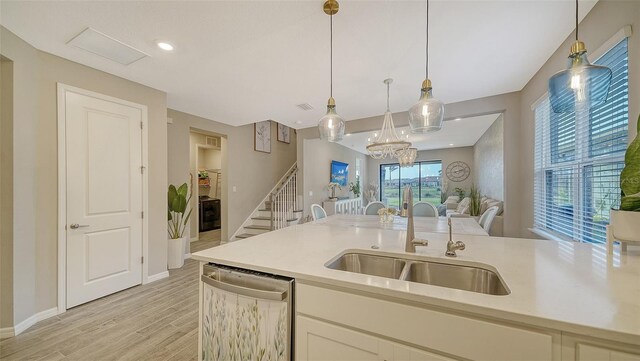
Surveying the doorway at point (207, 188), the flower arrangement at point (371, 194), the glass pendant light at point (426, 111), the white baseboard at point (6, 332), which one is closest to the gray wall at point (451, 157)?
the flower arrangement at point (371, 194)

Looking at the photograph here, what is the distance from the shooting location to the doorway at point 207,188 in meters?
5.14

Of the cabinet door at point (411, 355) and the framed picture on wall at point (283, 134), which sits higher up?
the framed picture on wall at point (283, 134)

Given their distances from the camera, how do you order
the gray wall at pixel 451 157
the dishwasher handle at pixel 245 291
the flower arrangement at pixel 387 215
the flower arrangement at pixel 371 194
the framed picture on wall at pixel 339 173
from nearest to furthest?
the dishwasher handle at pixel 245 291, the flower arrangement at pixel 387 215, the framed picture on wall at pixel 339 173, the gray wall at pixel 451 157, the flower arrangement at pixel 371 194

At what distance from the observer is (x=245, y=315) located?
1.22 m

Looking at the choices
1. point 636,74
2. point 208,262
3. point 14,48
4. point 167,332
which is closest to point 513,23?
point 636,74

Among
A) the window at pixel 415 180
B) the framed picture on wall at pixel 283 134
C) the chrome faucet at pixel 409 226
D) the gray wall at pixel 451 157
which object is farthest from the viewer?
the window at pixel 415 180

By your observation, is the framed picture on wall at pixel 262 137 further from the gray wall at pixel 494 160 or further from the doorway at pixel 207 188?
the gray wall at pixel 494 160

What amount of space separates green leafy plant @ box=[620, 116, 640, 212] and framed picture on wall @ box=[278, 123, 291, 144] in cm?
617

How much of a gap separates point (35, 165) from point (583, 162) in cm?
490

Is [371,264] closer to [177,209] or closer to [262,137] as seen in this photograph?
[177,209]

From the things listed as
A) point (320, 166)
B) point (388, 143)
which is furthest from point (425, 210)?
point (320, 166)

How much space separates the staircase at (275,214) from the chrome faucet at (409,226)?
3.85m

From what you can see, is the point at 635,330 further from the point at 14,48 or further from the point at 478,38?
the point at 14,48

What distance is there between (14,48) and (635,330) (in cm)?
398
